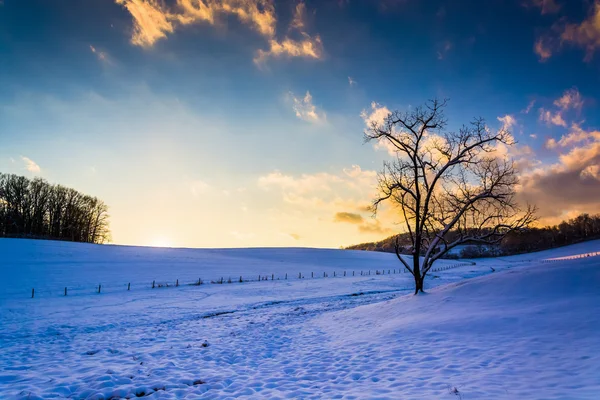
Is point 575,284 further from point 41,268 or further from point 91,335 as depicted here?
A: point 41,268

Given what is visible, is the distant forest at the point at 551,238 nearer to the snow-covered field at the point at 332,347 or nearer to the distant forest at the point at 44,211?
the distant forest at the point at 44,211

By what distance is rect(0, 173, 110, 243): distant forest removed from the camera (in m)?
64.9

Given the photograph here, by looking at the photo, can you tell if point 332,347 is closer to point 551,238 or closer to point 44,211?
point 44,211

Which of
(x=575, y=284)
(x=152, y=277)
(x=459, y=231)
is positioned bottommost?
(x=152, y=277)

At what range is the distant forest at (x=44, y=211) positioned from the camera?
6488 cm

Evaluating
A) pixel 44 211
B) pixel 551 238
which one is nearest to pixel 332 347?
pixel 44 211

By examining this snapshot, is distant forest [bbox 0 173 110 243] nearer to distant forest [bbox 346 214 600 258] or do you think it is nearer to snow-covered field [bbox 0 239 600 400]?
snow-covered field [bbox 0 239 600 400]

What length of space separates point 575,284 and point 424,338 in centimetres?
675

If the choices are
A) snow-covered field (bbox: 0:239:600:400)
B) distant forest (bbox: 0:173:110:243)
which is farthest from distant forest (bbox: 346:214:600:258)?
snow-covered field (bbox: 0:239:600:400)

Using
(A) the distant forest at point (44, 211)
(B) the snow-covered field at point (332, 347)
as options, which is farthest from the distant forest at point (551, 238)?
(B) the snow-covered field at point (332, 347)

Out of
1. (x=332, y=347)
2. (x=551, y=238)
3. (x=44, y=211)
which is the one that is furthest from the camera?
(x=551, y=238)

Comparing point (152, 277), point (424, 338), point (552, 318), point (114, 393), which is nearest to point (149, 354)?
point (114, 393)

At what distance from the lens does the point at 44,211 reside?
70188mm

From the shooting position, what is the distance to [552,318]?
29.3ft
